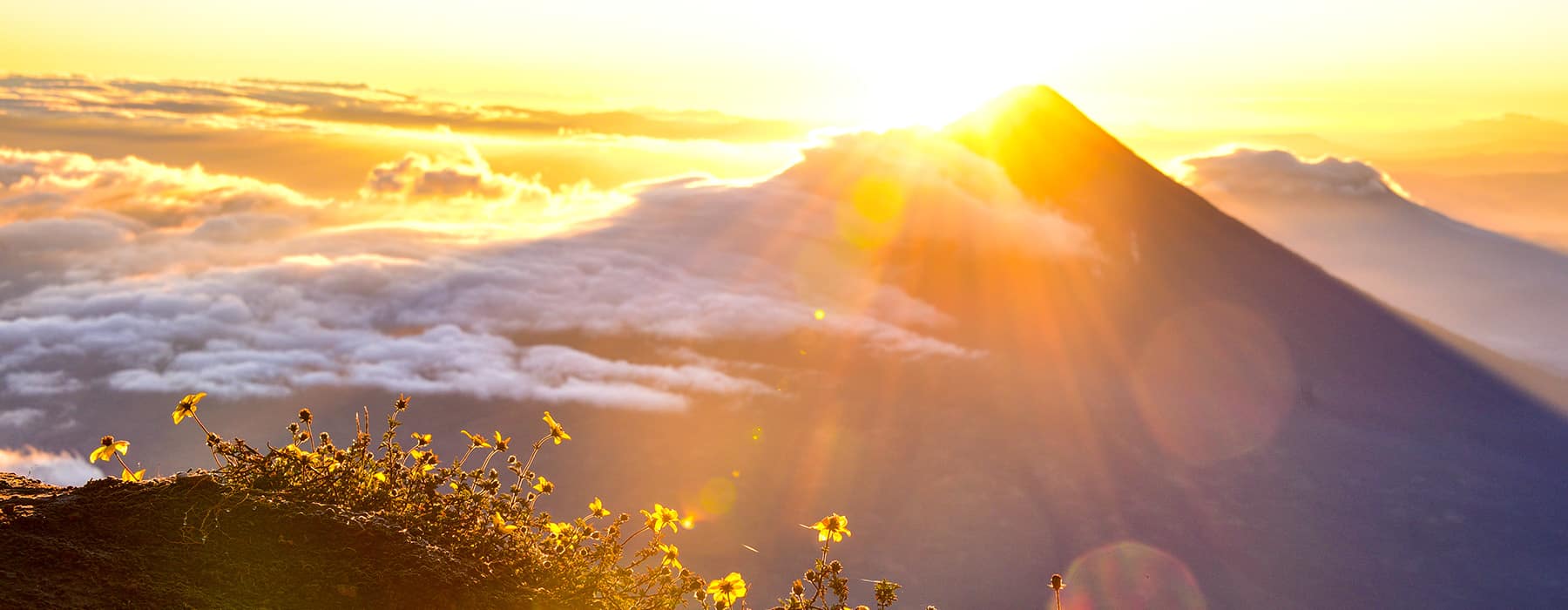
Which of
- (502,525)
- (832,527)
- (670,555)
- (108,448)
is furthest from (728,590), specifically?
(108,448)

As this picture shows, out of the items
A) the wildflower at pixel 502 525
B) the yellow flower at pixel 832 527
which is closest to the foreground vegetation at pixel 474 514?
the wildflower at pixel 502 525

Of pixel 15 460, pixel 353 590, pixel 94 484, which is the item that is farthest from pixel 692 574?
pixel 15 460

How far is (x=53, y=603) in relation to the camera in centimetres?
464

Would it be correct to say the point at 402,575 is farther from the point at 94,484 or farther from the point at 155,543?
the point at 94,484

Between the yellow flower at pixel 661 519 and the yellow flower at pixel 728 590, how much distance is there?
0.47m

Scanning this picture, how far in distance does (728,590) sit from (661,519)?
0.71m

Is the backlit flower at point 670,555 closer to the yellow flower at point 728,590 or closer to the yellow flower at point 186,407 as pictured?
the yellow flower at point 728,590

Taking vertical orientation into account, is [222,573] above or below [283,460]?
below

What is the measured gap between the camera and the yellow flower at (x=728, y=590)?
16.9 ft

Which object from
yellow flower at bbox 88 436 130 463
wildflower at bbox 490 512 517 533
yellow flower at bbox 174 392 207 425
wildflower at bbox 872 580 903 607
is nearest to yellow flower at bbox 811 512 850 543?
wildflower at bbox 872 580 903 607

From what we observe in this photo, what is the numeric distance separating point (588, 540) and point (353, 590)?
143 centimetres

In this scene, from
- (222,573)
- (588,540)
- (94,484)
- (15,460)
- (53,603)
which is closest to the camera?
(53,603)

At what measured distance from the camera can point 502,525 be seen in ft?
18.1

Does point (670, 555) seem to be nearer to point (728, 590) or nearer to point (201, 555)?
point (728, 590)
